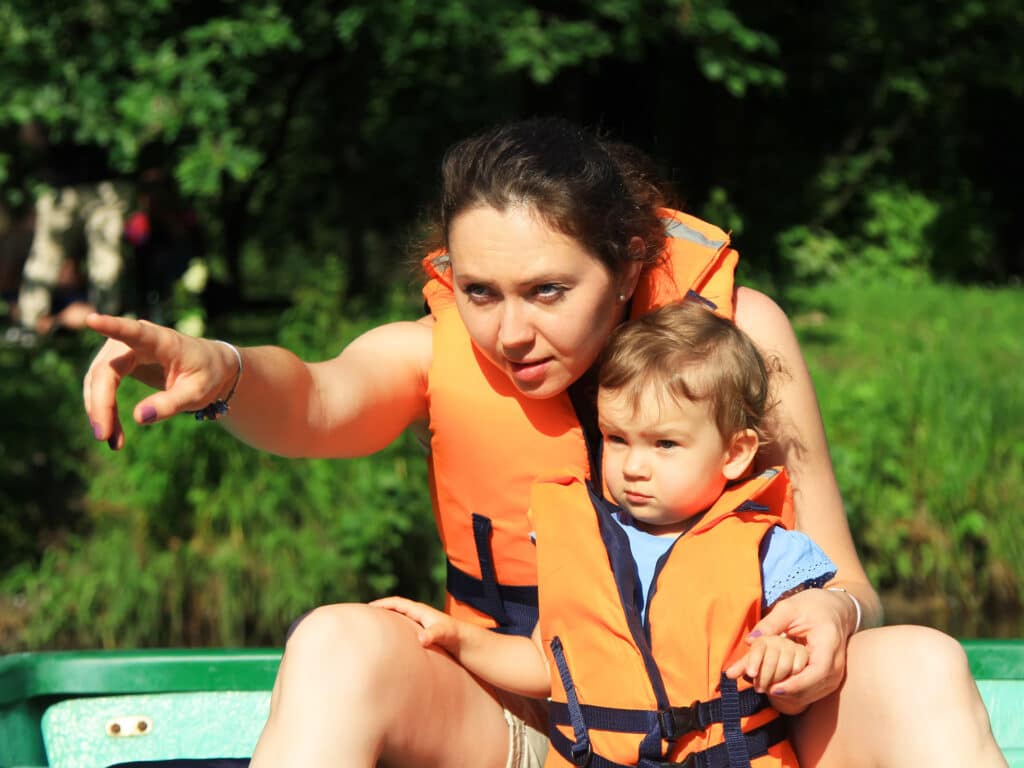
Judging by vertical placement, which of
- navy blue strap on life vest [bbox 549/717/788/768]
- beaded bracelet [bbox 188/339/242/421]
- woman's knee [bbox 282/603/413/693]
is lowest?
navy blue strap on life vest [bbox 549/717/788/768]

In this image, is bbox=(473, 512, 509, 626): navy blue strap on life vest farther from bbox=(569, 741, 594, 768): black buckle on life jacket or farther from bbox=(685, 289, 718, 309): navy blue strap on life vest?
bbox=(685, 289, 718, 309): navy blue strap on life vest

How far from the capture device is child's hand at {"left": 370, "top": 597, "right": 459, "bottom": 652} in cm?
174

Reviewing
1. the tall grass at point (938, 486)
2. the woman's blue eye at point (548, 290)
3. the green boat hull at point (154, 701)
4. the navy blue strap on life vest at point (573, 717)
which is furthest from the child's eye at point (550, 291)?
the tall grass at point (938, 486)

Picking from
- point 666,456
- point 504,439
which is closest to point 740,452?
point 666,456

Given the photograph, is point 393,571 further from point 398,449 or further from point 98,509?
point 98,509

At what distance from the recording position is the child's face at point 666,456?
1772mm

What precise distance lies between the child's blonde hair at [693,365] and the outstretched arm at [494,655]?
0.38m

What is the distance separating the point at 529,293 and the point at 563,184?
0.16 metres

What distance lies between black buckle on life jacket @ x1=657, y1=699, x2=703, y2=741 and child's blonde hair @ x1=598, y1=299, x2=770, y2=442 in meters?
0.37

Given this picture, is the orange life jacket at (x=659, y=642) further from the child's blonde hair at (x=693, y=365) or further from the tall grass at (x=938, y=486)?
the tall grass at (x=938, y=486)

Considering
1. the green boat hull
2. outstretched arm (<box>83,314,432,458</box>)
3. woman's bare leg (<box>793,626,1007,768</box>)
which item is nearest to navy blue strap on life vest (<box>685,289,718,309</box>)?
outstretched arm (<box>83,314,432,458</box>)

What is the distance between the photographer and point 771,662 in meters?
1.58

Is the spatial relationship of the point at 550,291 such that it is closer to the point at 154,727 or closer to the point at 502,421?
the point at 502,421

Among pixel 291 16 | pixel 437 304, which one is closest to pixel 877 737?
pixel 437 304
